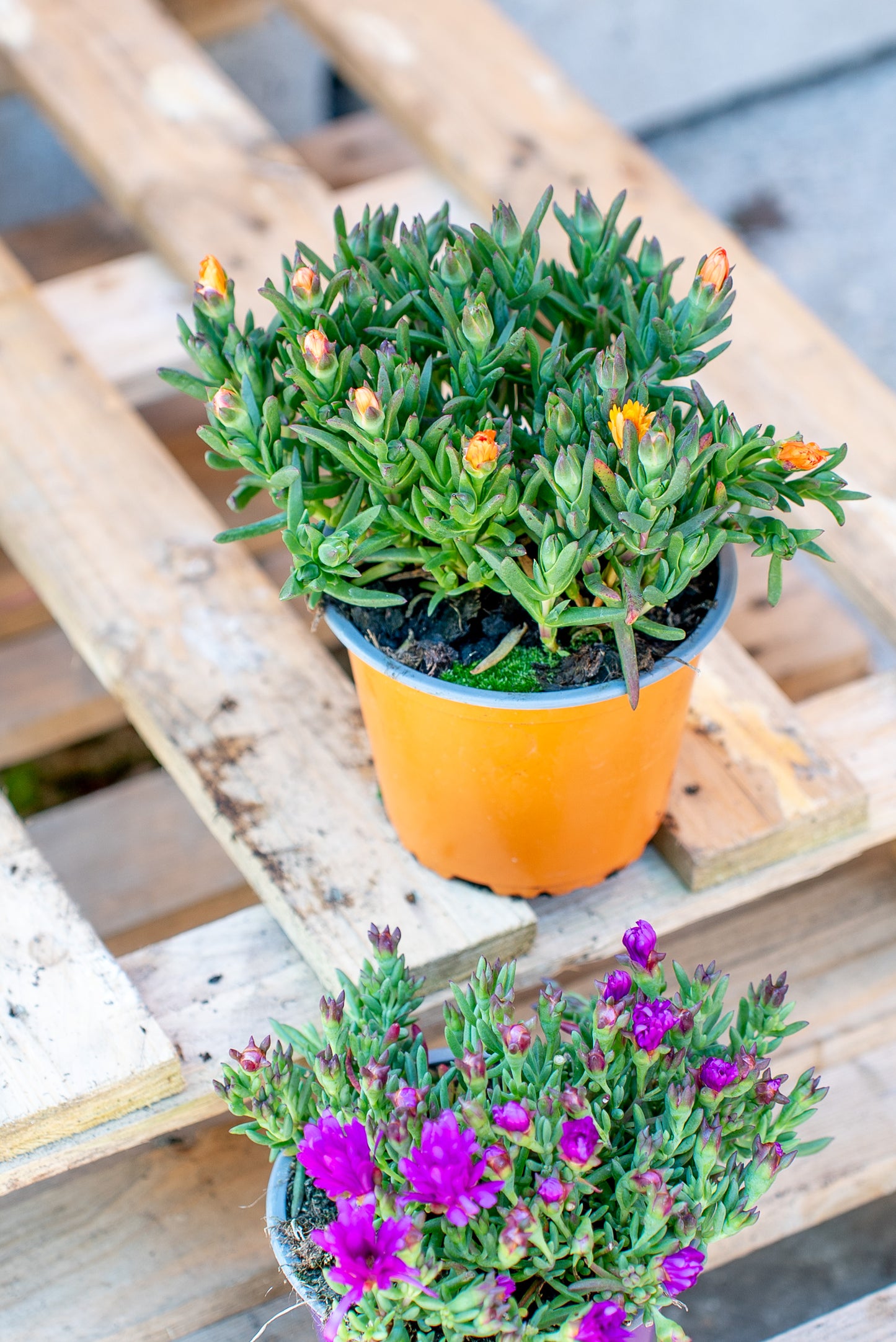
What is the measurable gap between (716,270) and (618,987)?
505 millimetres

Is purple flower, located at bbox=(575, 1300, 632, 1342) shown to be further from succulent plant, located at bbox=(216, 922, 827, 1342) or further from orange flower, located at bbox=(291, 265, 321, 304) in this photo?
orange flower, located at bbox=(291, 265, 321, 304)

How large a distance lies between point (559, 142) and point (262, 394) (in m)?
0.90

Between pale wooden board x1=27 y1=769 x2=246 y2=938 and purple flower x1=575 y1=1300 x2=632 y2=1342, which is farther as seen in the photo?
pale wooden board x1=27 y1=769 x2=246 y2=938

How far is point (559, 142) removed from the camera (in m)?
1.71

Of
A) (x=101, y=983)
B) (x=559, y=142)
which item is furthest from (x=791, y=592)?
(x=101, y=983)

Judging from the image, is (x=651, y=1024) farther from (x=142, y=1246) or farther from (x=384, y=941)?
(x=142, y=1246)

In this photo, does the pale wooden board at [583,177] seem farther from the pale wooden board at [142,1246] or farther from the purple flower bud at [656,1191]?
the pale wooden board at [142,1246]

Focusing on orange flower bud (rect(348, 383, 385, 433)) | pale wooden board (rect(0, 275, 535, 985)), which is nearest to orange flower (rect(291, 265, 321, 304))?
orange flower bud (rect(348, 383, 385, 433))

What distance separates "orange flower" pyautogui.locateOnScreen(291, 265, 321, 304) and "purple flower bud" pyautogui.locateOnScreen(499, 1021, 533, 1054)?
521 millimetres

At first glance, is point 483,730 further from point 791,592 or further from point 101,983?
point 791,592

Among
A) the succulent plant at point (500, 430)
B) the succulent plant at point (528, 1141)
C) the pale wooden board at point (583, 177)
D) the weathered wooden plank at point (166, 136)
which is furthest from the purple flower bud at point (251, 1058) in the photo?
the weathered wooden plank at point (166, 136)

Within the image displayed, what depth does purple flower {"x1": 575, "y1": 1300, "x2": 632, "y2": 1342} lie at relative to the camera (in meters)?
0.82

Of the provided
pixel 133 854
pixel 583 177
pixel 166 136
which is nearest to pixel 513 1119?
pixel 133 854

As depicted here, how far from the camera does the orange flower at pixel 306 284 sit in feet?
3.05
